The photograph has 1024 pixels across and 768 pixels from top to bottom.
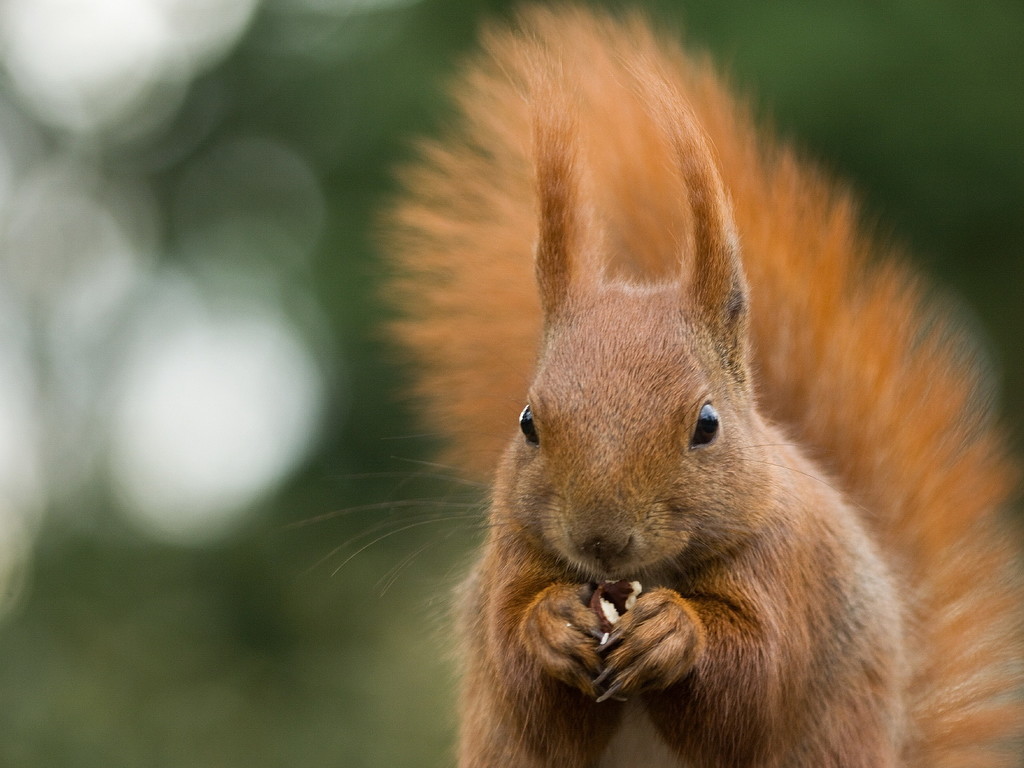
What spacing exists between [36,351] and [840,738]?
14.4ft

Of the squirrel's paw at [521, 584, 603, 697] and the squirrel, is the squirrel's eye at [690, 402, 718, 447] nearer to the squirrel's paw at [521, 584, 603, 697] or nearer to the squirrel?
the squirrel

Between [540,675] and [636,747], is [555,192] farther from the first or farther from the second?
[636,747]

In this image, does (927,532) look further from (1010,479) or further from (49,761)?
(49,761)

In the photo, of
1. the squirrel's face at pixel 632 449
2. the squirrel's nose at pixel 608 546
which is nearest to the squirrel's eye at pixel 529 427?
the squirrel's face at pixel 632 449

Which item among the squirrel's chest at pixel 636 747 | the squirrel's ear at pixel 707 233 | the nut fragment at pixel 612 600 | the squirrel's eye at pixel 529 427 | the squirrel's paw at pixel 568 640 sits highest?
the squirrel's ear at pixel 707 233

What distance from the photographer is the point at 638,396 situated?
4.29 feet

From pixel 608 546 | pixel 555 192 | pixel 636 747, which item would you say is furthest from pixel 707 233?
pixel 636 747

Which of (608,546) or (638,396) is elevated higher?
(638,396)

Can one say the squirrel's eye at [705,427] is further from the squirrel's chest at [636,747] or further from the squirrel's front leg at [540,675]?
Answer: the squirrel's chest at [636,747]

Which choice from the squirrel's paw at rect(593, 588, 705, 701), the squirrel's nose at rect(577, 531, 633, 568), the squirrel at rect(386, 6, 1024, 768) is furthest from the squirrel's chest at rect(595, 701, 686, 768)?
the squirrel's nose at rect(577, 531, 633, 568)

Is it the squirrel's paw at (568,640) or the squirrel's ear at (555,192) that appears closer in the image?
the squirrel's paw at (568,640)

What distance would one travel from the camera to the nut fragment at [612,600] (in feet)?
4.38

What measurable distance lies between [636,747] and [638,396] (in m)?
0.47

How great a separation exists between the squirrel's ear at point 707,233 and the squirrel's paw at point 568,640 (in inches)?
15.3
